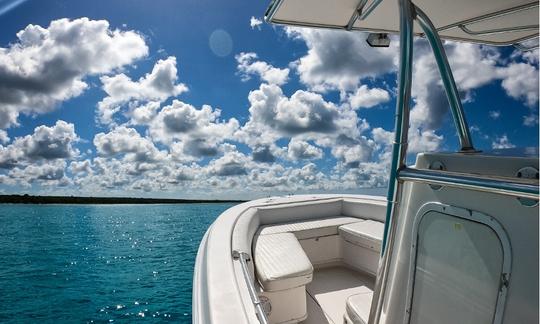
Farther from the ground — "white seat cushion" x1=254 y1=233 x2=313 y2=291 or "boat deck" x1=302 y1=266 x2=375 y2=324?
"white seat cushion" x1=254 y1=233 x2=313 y2=291

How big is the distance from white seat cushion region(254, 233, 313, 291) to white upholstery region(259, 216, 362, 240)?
22.1 inches

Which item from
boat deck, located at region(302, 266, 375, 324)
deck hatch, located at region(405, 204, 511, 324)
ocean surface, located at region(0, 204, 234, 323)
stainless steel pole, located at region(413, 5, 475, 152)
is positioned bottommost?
ocean surface, located at region(0, 204, 234, 323)

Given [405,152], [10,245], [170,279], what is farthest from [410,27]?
[10,245]

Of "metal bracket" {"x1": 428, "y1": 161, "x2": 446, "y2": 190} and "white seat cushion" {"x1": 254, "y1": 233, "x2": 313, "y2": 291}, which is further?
"white seat cushion" {"x1": 254, "y1": 233, "x2": 313, "y2": 291}

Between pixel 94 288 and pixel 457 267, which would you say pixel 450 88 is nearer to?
pixel 457 267

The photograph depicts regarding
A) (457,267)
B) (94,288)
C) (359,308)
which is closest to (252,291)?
(359,308)

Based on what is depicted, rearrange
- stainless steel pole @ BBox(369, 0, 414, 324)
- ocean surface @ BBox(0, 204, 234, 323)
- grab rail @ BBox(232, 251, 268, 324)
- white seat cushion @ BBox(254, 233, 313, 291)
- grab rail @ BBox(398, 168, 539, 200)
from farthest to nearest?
ocean surface @ BBox(0, 204, 234, 323) < white seat cushion @ BBox(254, 233, 313, 291) < grab rail @ BBox(232, 251, 268, 324) < stainless steel pole @ BBox(369, 0, 414, 324) < grab rail @ BBox(398, 168, 539, 200)

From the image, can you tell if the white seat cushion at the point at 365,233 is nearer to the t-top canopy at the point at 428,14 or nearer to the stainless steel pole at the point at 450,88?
the t-top canopy at the point at 428,14

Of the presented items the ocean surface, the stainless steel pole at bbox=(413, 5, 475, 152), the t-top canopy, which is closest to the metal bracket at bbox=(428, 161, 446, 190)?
the stainless steel pole at bbox=(413, 5, 475, 152)

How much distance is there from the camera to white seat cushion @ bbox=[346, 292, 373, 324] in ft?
4.83

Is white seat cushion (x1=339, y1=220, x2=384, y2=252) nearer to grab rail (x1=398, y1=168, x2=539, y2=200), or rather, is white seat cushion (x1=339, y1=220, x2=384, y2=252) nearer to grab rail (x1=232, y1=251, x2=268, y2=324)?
grab rail (x1=232, y1=251, x2=268, y2=324)

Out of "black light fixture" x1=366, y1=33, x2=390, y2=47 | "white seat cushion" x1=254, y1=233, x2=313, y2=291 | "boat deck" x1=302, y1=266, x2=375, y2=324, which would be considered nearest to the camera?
"black light fixture" x1=366, y1=33, x2=390, y2=47

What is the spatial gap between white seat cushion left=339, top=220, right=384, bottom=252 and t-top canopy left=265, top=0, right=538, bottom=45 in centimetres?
228

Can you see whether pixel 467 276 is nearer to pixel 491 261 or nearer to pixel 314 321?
pixel 491 261
